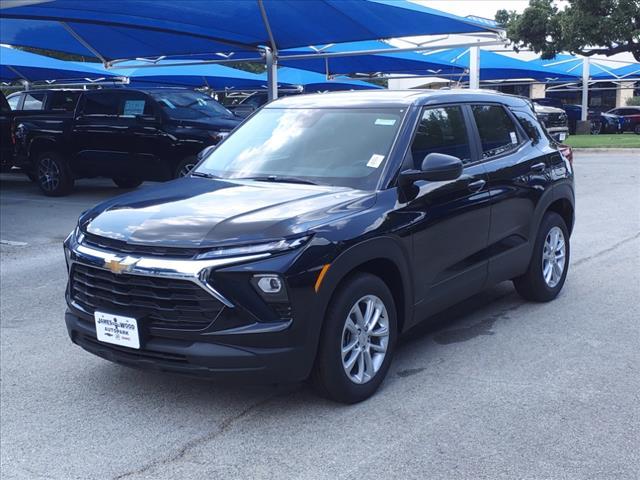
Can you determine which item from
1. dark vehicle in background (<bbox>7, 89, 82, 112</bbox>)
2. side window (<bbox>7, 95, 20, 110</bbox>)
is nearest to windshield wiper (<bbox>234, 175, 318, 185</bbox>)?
dark vehicle in background (<bbox>7, 89, 82, 112</bbox>)

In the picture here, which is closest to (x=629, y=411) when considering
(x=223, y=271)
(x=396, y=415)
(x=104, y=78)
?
(x=396, y=415)

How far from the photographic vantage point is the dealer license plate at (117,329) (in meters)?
Result: 3.84

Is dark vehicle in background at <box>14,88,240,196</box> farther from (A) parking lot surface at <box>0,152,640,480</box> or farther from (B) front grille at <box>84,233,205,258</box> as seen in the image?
(B) front grille at <box>84,233,205,258</box>

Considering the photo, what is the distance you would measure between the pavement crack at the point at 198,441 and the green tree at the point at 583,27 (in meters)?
27.1

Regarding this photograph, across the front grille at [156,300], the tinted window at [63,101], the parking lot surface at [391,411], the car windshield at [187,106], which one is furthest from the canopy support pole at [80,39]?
the front grille at [156,300]

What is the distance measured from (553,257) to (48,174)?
10463 millimetres

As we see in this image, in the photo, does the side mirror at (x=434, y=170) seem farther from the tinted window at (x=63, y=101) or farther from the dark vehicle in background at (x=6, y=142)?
the dark vehicle in background at (x=6, y=142)

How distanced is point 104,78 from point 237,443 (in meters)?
27.3

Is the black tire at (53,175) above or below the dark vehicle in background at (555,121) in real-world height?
below

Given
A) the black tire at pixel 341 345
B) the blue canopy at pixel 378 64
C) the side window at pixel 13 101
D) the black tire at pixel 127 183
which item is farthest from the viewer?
the blue canopy at pixel 378 64

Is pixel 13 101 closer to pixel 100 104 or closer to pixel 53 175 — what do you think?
pixel 53 175

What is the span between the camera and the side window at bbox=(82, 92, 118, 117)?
513 inches

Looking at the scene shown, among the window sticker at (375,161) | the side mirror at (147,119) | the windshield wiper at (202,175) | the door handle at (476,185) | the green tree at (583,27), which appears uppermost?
the green tree at (583,27)

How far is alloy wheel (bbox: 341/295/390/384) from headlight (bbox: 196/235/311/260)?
570mm
